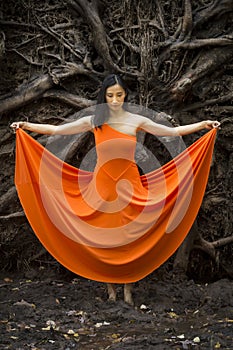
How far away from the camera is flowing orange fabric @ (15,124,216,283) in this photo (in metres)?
4.86

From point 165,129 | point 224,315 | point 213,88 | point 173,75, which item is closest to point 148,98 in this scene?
point 173,75

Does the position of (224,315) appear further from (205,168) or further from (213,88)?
(213,88)

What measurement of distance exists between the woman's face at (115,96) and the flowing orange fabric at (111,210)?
0.23 meters

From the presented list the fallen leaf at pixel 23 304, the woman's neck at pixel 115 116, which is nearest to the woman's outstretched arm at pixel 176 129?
the woman's neck at pixel 115 116

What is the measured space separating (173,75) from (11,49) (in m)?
1.68

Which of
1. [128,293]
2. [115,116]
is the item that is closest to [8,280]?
[128,293]

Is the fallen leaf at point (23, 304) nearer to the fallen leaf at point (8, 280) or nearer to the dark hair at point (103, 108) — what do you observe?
the fallen leaf at point (8, 280)

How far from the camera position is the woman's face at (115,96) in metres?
4.73

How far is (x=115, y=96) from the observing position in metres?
4.73

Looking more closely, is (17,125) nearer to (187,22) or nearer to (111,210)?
(111,210)

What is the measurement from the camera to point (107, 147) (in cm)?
475

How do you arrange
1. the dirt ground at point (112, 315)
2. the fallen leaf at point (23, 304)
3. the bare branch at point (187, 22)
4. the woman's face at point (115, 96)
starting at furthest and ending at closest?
the bare branch at point (187, 22) < the fallen leaf at point (23, 304) < the woman's face at point (115, 96) < the dirt ground at point (112, 315)

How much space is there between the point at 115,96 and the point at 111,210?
0.90 metres

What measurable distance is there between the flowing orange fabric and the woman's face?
23 cm
